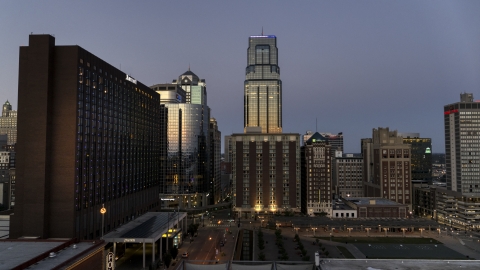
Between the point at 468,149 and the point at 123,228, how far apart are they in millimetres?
157022

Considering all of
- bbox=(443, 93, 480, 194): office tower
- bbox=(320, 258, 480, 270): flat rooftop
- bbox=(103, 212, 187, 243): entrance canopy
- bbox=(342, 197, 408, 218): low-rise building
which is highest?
bbox=(443, 93, 480, 194): office tower

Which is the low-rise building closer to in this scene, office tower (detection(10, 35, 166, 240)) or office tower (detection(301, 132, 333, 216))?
office tower (detection(301, 132, 333, 216))

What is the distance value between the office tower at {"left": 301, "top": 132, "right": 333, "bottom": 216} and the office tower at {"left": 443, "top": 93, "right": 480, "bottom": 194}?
191 ft

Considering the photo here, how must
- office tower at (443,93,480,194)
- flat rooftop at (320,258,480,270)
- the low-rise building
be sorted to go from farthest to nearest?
office tower at (443,93,480,194), the low-rise building, flat rooftop at (320,258,480,270)

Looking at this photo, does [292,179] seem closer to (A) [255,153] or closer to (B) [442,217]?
(A) [255,153]

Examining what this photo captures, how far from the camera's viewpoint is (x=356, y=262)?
159 ft

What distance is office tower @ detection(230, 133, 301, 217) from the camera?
599 feet

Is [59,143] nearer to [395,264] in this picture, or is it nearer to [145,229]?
[145,229]

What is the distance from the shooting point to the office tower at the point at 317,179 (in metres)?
182

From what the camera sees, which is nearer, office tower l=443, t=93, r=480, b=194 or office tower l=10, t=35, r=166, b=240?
office tower l=10, t=35, r=166, b=240

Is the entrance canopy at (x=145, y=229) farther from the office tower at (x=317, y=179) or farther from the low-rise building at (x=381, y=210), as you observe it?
the low-rise building at (x=381, y=210)

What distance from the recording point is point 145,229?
10719cm

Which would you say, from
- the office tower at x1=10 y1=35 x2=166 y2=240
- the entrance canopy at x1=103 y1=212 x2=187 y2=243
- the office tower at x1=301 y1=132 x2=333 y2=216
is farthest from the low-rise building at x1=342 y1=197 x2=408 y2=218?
the office tower at x1=10 y1=35 x2=166 y2=240

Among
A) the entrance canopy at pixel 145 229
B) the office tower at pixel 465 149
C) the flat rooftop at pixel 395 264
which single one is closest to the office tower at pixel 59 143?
the entrance canopy at pixel 145 229
